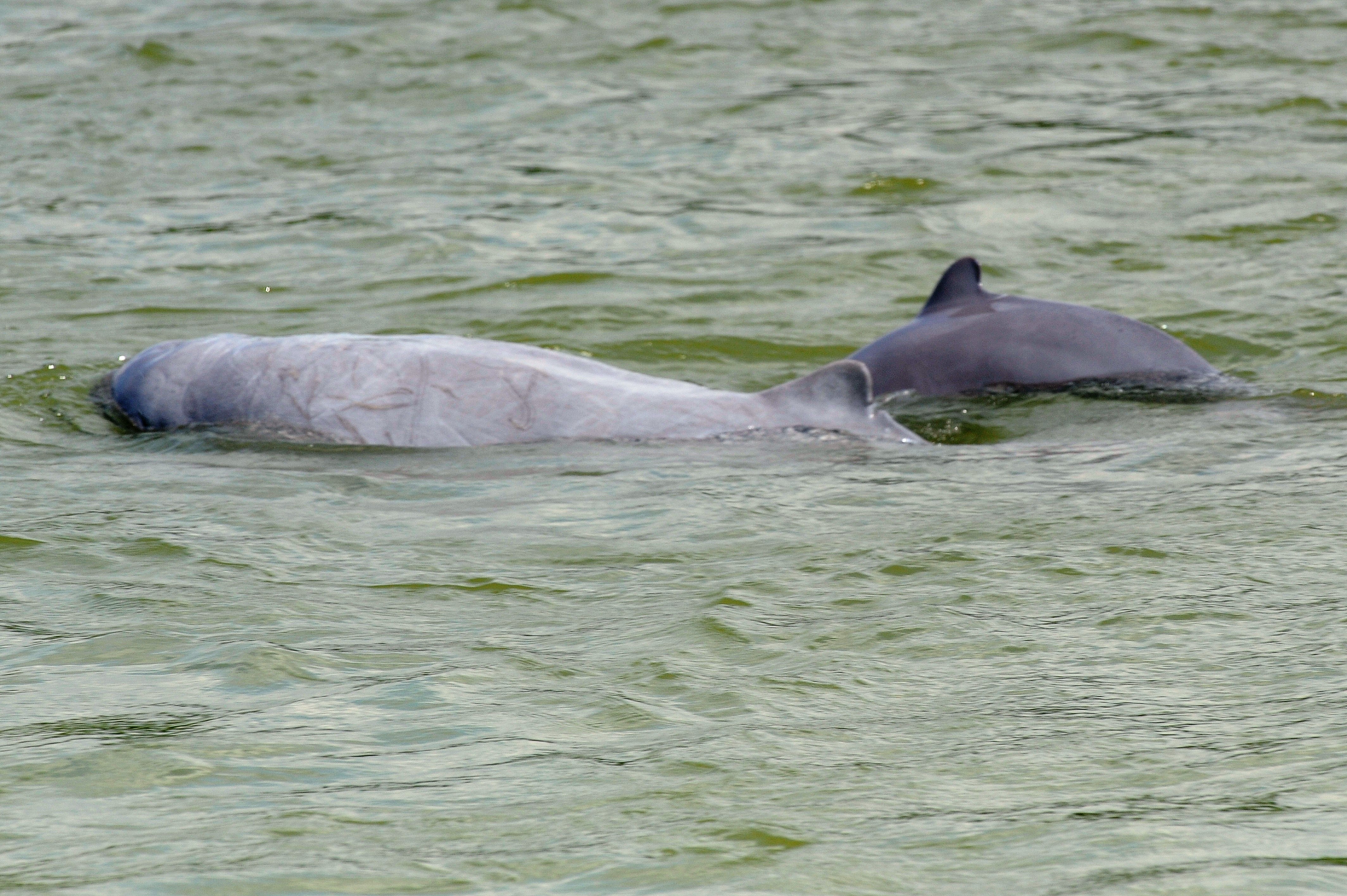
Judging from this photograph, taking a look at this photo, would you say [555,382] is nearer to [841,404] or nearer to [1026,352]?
[841,404]

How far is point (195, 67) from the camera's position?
581 inches

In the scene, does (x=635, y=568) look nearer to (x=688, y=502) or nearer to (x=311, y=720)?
(x=688, y=502)

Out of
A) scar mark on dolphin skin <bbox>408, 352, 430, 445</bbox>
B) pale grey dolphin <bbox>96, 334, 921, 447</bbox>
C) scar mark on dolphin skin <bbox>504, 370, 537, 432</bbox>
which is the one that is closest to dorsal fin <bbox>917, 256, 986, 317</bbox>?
pale grey dolphin <bbox>96, 334, 921, 447</bbox>

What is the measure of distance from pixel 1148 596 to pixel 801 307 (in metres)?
4.88

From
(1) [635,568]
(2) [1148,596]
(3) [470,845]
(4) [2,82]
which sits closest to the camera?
(3) [470,845]

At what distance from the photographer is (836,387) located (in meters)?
6.31

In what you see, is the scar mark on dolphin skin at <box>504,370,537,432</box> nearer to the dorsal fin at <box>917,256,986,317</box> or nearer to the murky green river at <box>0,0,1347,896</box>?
the murky green river at <box>0,0,1347,896</box>

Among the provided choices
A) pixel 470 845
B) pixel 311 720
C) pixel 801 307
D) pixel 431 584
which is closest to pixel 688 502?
pixel 431 584

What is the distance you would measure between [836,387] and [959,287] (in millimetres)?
1207

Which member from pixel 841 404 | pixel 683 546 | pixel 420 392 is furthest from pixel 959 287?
pixel 683 546

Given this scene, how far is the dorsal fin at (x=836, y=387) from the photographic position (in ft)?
20.6

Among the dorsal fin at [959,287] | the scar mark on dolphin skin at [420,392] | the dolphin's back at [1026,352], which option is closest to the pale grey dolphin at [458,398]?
the scar mark on dolphin skin at [420,392]

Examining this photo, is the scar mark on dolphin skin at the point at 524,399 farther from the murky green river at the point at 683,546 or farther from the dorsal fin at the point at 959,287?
the dorsal fin at the point at 959,287

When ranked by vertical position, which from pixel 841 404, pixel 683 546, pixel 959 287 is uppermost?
pixel 959 287
